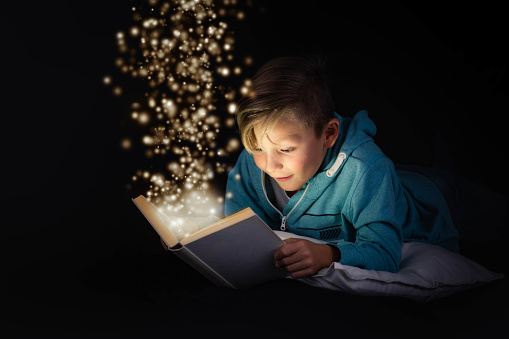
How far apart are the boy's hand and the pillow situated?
0.10 ft

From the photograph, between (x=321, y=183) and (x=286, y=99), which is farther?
(x=321, y=183)

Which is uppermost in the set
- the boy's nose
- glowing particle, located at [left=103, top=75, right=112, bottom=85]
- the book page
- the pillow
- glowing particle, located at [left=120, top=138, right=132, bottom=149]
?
glowing particle, located at [left=103, top=75, right=112, bottom=85]

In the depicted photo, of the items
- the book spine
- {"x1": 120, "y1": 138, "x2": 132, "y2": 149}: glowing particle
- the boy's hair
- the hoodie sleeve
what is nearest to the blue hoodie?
the hoodie sleeve

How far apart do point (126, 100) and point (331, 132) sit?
0.74 m

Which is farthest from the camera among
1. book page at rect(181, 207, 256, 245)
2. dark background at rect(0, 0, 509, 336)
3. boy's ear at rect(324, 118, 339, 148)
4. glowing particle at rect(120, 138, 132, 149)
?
glowing particle at rect(120, 138, 132, 149)

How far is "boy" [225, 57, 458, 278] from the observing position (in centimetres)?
117

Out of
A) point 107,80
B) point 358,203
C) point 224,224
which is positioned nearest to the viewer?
point 224,224

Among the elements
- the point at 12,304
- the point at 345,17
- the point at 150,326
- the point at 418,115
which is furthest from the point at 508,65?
the point at 12,304

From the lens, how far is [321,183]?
134 cm

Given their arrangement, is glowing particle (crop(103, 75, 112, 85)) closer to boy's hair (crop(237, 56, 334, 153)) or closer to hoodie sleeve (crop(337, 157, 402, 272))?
boy's hair (crop(237, 56, 334, 153))

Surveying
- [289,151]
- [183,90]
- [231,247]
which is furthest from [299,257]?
[183,90]

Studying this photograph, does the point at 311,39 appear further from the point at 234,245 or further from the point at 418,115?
the point at 234,245

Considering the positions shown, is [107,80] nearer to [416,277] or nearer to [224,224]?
[224,224]

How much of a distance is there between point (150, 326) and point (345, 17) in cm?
120
